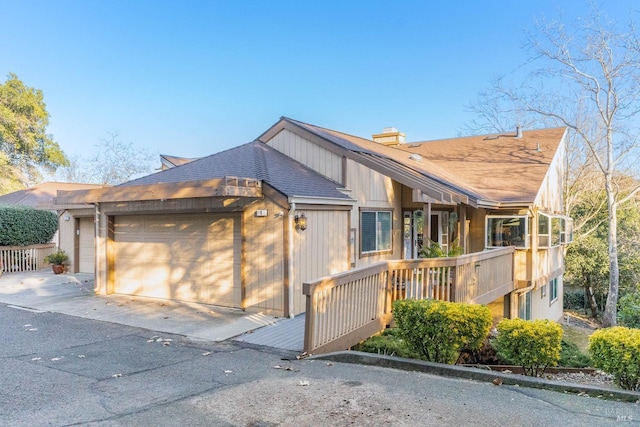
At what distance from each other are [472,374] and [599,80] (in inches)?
699

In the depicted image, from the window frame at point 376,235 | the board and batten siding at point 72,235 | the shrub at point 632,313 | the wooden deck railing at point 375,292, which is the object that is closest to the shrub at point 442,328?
the wooden deck railing at point 375,292

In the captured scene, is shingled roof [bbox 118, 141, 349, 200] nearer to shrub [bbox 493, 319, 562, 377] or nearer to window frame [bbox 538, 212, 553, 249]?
shrub [bbox 493, 319, 562, 377]

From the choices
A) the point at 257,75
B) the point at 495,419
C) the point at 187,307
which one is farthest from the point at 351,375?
the point at 257,75

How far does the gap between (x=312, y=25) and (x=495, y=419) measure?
17840 millimetres

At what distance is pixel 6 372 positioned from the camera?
5.00 meters

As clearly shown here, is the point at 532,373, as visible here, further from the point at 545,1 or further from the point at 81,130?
the point at 81,130

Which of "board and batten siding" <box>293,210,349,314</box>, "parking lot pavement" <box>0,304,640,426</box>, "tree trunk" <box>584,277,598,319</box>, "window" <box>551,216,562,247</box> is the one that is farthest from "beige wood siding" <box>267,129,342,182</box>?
"tree trunk" <box>584,277,598,319</box>

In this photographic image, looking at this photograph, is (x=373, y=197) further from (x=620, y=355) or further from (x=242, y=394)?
(x=242, y=394)

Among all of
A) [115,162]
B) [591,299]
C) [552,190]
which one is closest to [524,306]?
[552,190]

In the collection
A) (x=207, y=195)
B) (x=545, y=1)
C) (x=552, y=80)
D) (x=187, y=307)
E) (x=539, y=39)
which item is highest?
(x=545, y=1)

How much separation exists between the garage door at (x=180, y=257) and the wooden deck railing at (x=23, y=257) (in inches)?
279

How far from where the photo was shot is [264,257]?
8492 mm

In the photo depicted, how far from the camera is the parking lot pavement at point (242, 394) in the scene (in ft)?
12.1

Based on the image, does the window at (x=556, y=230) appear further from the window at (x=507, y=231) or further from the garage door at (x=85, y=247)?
the garage door at (x=85, y=247)
